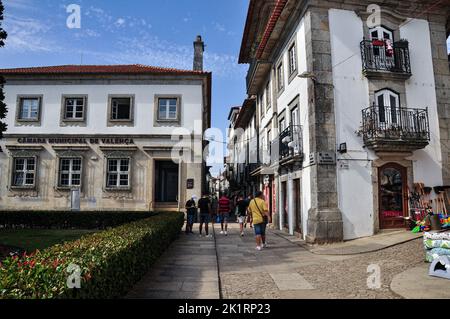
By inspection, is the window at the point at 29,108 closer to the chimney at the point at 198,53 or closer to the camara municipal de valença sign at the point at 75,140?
the camara municipal de valença sign at the point at 75,140

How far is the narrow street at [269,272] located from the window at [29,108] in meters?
14.2

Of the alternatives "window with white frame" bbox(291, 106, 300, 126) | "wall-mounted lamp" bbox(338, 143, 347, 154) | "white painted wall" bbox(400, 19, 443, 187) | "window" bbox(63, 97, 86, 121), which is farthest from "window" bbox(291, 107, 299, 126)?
"window" bbox(63, 97, 86, 121)

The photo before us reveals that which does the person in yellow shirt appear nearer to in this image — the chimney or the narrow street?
the narrow street

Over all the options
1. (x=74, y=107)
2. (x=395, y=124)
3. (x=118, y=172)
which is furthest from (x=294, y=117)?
(x=74, y=107)

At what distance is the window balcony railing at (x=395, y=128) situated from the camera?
10508mm

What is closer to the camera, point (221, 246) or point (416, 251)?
point (416, 251)

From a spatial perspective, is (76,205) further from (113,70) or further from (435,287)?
(435,287)

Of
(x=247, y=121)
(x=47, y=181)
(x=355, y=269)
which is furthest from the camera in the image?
(x=247, y=121)

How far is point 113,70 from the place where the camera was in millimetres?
19562

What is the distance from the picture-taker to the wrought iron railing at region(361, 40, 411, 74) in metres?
11.2

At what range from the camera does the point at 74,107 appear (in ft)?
63.9

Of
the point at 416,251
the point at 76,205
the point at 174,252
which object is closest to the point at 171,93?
the point at 76,205

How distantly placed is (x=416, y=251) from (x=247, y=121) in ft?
67.5

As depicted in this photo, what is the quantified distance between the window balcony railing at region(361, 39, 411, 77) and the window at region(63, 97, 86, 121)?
50.2ft
